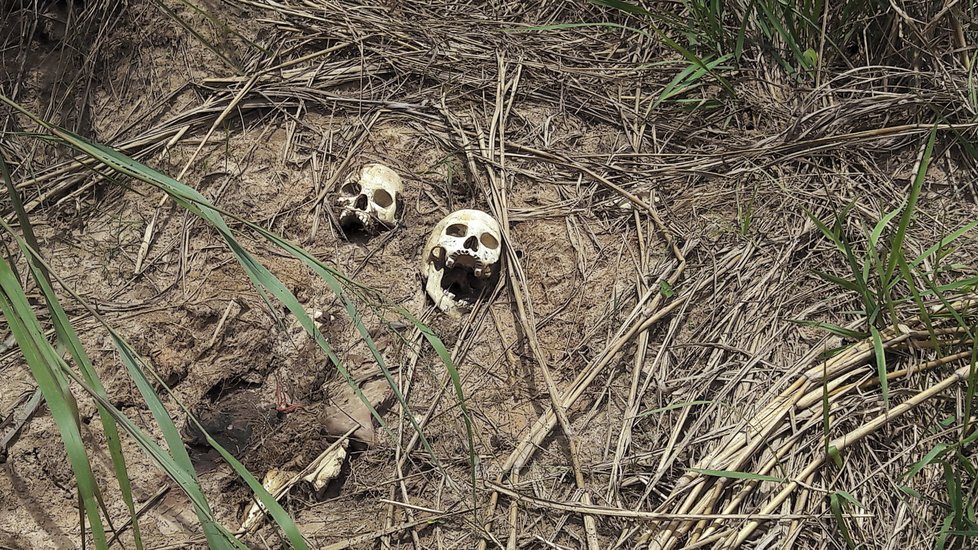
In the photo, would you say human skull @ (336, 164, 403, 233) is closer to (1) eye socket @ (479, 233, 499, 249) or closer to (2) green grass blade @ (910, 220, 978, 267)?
(1) eye socket @ (479, 233, 499, 249)

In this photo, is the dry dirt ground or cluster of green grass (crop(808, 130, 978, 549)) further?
the dry dirt ground

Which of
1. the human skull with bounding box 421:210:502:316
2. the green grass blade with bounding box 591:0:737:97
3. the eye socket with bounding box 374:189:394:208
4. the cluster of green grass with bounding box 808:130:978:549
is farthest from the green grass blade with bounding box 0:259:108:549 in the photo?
the green grass blade with bounding box 591:0:737:97

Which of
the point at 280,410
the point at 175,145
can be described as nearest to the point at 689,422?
the point at 280,410

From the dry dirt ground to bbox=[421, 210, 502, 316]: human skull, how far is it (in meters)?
0.07

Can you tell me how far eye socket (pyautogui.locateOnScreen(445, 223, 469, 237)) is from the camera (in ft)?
8.32

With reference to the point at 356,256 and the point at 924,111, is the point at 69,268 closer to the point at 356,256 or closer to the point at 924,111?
the point at 356,256

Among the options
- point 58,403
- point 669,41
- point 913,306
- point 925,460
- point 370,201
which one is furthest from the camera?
point 669,41

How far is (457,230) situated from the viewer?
2549mm

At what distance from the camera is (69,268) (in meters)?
2.61

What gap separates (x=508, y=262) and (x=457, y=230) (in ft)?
0.66

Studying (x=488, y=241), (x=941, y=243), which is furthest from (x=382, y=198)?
(x=941, y=243)

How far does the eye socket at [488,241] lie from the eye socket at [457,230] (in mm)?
58

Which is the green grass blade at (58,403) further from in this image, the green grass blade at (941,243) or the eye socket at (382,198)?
the green grass blade at (941,243)

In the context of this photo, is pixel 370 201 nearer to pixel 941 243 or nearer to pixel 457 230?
pixel 457 230
